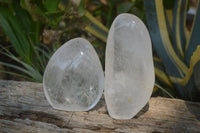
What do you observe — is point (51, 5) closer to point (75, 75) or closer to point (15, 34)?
point (15, 34)

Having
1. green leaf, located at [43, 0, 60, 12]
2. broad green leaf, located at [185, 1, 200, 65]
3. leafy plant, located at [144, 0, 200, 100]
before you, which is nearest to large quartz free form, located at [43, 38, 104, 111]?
leafy plant, located at [144, 0, 200, 100]

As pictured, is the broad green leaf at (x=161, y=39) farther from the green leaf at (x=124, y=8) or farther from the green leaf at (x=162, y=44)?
the green leaf at (x=124, y=8)

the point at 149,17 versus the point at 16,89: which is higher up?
the point at 149,17

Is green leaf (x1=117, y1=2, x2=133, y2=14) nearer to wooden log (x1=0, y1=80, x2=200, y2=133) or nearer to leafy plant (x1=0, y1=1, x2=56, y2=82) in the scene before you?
leafy plant (x1=0, y1=1, x2=56, y2=82)

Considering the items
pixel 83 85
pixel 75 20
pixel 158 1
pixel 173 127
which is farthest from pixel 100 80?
pixel 75 20

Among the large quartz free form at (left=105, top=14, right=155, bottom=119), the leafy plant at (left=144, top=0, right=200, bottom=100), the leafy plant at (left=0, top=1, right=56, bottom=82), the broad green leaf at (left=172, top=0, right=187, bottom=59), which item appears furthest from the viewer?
the leafy plant at (left=0, top=1, right=56, bottom=82)

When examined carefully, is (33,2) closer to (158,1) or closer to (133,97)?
(158,1)

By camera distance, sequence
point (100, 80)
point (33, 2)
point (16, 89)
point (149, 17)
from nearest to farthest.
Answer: point (100, 80), point (16, 89), point (149, 17), point (33, 2)
